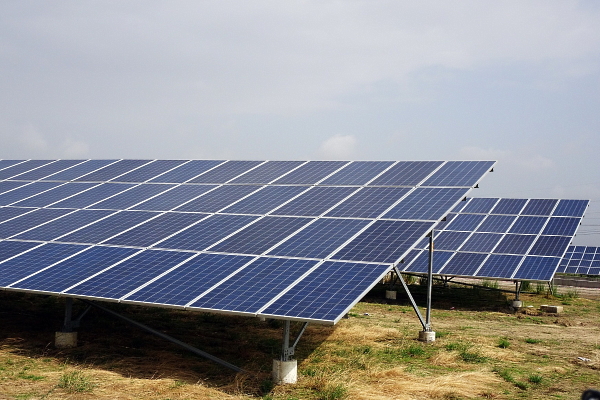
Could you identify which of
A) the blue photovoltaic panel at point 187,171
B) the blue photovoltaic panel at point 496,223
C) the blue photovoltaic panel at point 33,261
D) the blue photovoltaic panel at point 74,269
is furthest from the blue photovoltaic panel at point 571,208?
the blue photovoltaic panel at point 33,261

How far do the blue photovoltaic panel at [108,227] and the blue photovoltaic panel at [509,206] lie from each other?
75.3ft

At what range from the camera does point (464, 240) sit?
3284 cm

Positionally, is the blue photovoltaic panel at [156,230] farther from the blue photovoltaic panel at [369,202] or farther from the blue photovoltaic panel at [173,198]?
the blue photovoltaic panel at [369,202]

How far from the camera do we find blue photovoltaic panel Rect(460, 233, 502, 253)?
31484 millimetres

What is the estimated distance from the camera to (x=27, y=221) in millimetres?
21094

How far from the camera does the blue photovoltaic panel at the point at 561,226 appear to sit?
1294 inches

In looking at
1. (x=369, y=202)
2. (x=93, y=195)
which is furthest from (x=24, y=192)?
(x=369, y=202)

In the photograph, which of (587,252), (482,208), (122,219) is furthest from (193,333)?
(587,252)

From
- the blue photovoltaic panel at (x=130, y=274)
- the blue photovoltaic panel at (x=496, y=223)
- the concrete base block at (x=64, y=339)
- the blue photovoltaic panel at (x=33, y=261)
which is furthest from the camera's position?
the blue photovoltaic panel at (x=496, y=223)

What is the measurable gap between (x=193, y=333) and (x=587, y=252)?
120 ft

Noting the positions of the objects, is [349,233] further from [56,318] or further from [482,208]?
[482,208]

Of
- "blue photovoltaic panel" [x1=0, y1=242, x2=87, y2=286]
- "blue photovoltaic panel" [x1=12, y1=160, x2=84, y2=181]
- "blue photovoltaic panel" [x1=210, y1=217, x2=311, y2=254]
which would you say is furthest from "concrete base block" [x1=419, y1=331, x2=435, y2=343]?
"blue photovoltaic panel" [x1=12, y1=160, x2=84, y2=181]

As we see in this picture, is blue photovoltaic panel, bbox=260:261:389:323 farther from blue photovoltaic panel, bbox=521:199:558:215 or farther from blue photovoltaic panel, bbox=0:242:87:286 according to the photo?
blue photovoltaic panel, bbox=521:199:558:215

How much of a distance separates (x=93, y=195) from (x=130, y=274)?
28.6 feet
